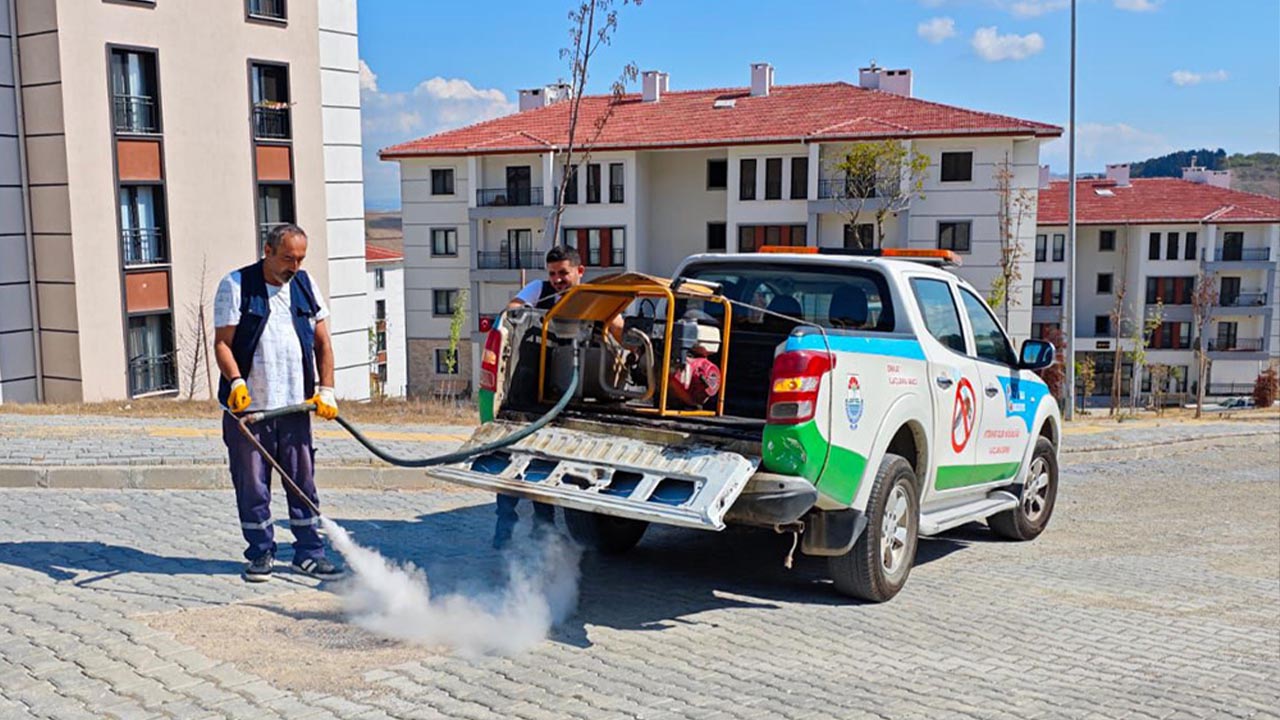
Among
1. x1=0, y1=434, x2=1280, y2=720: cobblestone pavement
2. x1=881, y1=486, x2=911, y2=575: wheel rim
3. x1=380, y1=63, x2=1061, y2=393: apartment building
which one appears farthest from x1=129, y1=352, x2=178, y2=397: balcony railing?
x1=881, y1=486, x2=911, y2=575: wheel rim

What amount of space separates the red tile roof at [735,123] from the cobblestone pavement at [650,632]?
34136 mm

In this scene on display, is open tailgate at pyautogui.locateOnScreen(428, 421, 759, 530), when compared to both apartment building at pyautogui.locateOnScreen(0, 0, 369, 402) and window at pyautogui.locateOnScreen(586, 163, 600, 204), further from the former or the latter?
window at pyautogui.locateOnScreen(586, 163, 600, 204)

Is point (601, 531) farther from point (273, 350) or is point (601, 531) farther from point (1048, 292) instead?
point (1048, 292)

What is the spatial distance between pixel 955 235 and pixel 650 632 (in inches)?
1528

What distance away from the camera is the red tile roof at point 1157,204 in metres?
62.6

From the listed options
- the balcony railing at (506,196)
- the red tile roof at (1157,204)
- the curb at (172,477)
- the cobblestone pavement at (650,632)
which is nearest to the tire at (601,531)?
the cobblestone pavement at (650,632)

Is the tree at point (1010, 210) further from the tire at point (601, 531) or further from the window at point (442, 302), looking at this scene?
the tire at point (601, 531)

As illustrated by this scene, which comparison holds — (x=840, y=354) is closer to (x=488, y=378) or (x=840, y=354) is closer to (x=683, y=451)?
(x=683, y=451)

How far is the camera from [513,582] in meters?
6.18

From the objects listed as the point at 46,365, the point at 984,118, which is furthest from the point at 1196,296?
the point at 46,365

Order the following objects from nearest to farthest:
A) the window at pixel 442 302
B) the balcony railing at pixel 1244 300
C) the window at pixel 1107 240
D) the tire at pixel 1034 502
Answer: the tire at pixel 1034 502, the window at pixel 442 302, the window at pixel 1107 240, the balcony railing at pixel 1244 300

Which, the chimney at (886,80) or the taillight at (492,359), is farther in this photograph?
the chimney at (886,80)

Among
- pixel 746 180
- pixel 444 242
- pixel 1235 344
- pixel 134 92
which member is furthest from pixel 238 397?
→ pixel 1235 344

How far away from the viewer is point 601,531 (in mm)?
7512
